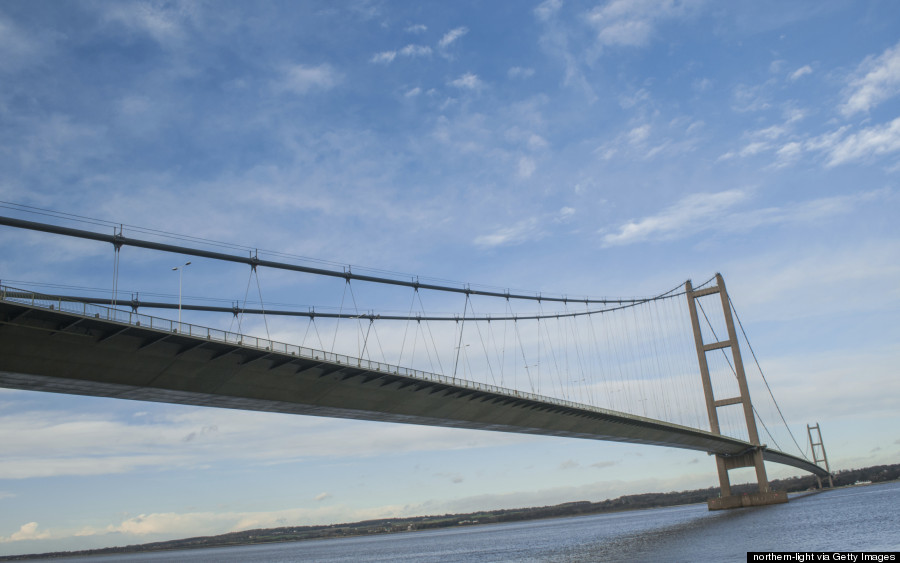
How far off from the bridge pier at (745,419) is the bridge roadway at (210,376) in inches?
1476

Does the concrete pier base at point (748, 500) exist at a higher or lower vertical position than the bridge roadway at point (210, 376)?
lower

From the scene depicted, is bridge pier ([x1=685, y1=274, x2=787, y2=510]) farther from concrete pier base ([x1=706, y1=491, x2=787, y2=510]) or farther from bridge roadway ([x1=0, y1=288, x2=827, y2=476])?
bridge roadway ([x1=0, y1=288, x2=827, y2=476])

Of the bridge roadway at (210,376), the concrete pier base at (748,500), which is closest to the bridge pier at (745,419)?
the concrete pier base at (748,500)

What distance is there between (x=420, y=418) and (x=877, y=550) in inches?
939

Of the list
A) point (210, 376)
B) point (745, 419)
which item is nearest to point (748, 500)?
point (745, 419)

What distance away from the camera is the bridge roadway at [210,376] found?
2402 centimetres

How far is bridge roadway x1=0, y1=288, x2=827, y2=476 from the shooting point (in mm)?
24016

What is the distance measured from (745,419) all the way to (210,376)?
6469 cm

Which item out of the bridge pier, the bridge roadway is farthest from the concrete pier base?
the bridge roadway

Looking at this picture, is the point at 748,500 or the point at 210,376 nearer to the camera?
→ the point at 210,376

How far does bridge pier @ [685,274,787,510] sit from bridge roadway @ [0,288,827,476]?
1476 inches

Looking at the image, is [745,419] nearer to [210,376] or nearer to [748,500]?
[748,500]

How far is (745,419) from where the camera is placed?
249ft

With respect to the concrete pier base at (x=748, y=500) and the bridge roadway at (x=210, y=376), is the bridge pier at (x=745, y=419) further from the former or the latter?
the bridge roadway at (x=210, y=376)
